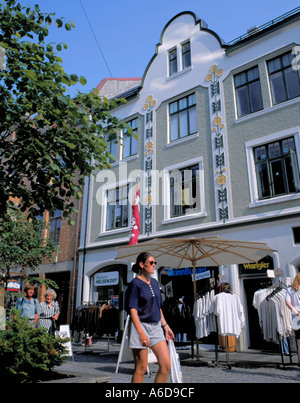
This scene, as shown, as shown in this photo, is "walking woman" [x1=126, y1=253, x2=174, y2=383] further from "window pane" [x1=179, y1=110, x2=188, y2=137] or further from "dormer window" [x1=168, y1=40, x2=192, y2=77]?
"dormer window" [x1=168, y1=40, x2=192, y2=77]

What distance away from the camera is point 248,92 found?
45.9ft

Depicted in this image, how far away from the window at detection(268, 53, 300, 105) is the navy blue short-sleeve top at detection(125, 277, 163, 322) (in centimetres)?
1078

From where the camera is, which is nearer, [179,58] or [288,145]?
[288,145]

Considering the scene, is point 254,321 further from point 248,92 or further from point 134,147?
point 134,147

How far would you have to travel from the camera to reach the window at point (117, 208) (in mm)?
17578

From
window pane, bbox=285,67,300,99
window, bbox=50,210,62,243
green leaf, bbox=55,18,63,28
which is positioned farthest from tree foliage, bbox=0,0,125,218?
window, bbox=50,210,62,243

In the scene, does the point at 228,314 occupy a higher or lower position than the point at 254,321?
higher

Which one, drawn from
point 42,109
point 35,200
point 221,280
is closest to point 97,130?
point 42,109

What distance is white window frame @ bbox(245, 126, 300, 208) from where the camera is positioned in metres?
12.0

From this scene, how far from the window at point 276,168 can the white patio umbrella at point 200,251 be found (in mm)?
3959

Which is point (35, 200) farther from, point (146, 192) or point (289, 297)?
point (146, 192)

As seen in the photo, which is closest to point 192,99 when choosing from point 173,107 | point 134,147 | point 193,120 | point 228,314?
point 193,120

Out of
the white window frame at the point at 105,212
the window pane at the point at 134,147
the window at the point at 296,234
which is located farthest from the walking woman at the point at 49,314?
the window pane at the point at 134,147

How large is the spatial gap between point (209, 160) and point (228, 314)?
733 cm
